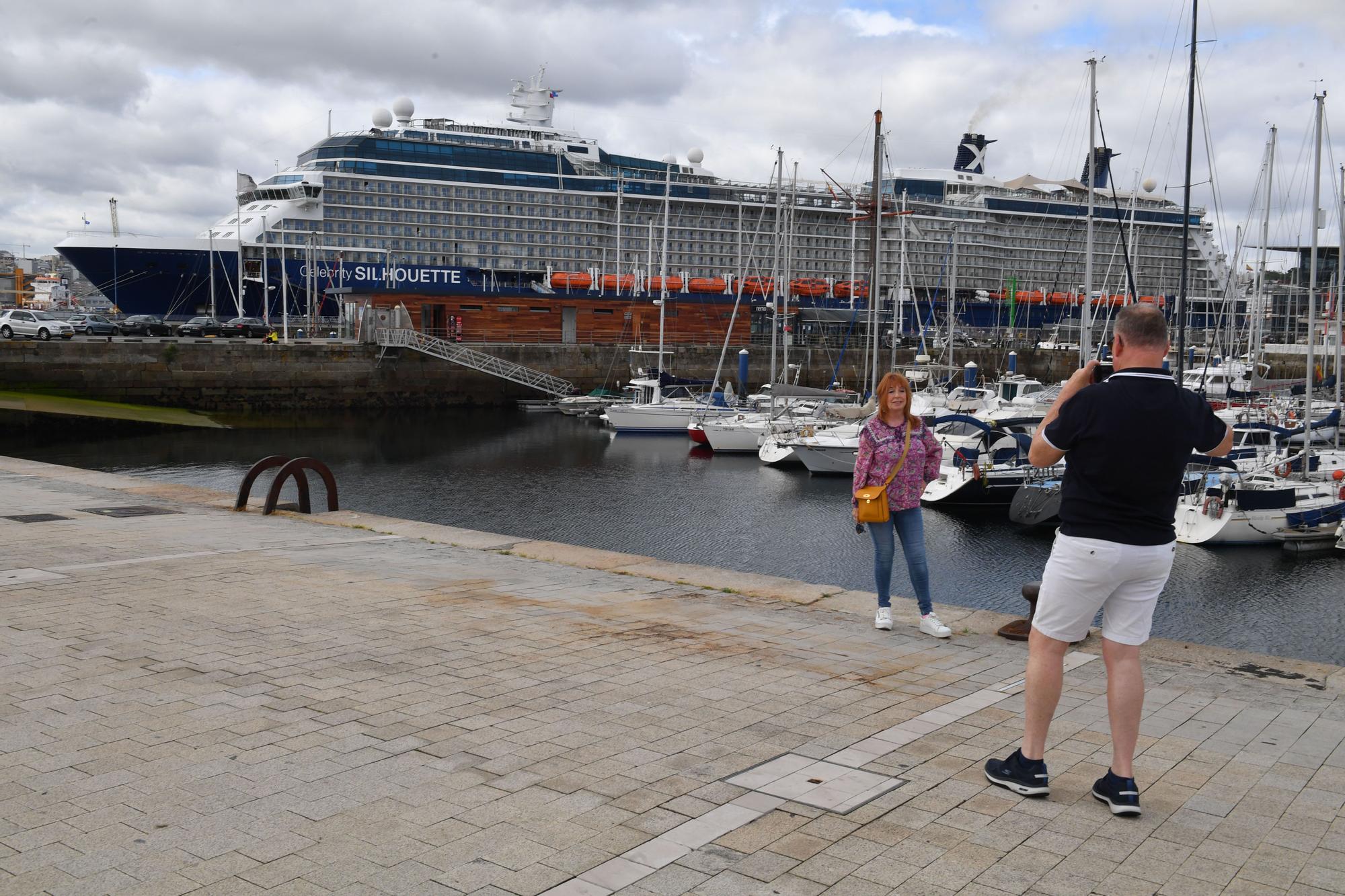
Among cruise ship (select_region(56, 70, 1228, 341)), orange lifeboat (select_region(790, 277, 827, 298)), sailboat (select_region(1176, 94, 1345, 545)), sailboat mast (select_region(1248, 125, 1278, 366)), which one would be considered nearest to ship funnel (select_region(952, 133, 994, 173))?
cruise ship (select_region(56, 70, 1228, 341))

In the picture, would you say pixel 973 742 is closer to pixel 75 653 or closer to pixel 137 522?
pixel 75 653

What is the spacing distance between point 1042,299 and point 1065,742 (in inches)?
3076

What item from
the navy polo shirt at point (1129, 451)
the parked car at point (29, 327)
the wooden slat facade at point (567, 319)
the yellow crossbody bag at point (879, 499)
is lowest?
the yellow crossbody bag at point (879, 499)

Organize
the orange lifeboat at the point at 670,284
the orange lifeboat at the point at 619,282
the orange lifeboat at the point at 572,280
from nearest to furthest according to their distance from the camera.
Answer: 1. the orange lifeboat at the point at 572,280
2. the orange lifeboat at the point at 670,284
3. the orange lifeboat at the point at 619,282

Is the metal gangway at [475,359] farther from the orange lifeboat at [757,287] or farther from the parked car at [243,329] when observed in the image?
the orange lifeboat at [757,287]

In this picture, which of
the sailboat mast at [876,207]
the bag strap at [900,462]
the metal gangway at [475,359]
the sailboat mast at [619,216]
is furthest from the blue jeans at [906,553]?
the sailboat mast at [619,216]

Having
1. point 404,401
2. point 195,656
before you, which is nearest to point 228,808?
point 195,656

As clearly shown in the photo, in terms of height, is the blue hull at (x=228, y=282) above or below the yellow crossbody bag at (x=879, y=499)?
above

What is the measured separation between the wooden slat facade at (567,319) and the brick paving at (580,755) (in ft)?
158

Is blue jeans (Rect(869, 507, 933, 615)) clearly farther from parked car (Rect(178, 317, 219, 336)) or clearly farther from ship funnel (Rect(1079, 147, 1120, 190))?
parked car (Rect(178, 317, 219, 336))

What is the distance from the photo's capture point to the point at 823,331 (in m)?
63.0

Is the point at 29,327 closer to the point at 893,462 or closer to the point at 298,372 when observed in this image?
the point at 298,372

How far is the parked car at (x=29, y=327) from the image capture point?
39531 millimetres

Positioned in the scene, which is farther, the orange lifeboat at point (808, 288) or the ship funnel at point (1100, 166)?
the orange lifeboat at point (808, 288)
